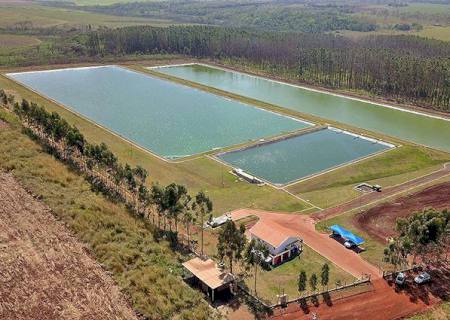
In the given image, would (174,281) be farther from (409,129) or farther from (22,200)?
(409,129)

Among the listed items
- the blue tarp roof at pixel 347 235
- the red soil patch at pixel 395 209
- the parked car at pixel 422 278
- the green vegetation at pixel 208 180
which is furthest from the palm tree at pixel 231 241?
the red soil patch at pixel 395 209

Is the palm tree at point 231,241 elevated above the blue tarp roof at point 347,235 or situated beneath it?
elevated above

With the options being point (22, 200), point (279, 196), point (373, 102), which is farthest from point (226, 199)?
point (373, 102)

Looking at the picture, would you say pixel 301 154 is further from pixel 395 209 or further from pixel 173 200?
pixel 173 200

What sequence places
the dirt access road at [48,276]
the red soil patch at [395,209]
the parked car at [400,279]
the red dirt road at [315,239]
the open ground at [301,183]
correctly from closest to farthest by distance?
the dirt access road at [48,276]
the parked car at [400,279]
the red dirt road at [315,239]
the open ground at [301,183]
the red soil patch at [395,209]

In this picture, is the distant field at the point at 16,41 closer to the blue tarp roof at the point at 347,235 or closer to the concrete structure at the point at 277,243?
the concrete structure at the point at 277,243

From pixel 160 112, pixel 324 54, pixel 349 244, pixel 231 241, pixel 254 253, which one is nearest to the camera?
pixel 254 253

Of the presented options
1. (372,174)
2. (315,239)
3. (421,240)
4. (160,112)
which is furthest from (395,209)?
(160,112)

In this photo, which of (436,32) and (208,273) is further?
(436,32)
